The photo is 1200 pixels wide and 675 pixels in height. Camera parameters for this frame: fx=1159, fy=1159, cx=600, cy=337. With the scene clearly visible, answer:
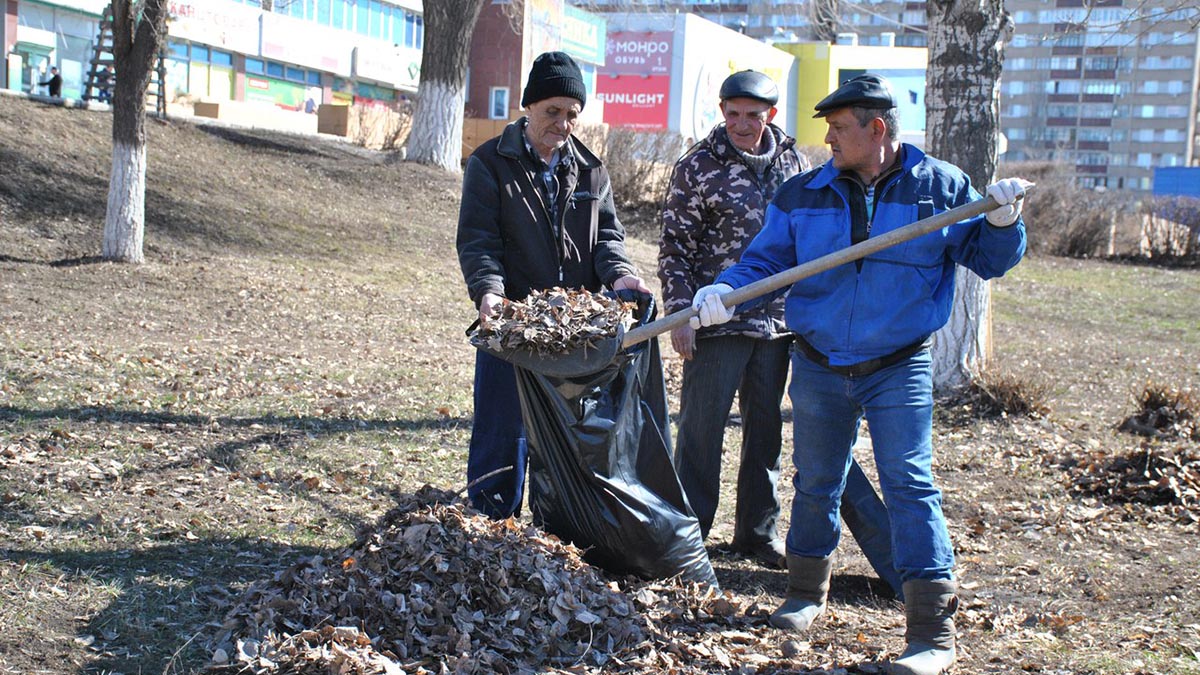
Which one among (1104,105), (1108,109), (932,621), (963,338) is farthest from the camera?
(1104,105)

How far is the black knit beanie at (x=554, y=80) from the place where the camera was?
4.00 metres

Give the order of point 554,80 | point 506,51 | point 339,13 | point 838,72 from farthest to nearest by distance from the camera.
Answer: point 838,72 → point 339,13 → point 506,51 → point 554,80

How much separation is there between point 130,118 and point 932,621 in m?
9.45

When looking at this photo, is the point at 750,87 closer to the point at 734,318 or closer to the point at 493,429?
the point at 734,318

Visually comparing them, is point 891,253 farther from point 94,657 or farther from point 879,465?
point 94,657

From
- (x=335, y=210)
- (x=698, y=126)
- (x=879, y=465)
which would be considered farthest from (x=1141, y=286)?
(x=698, y=126)

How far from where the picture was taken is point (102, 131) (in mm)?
15641

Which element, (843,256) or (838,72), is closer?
Result: (843,256)

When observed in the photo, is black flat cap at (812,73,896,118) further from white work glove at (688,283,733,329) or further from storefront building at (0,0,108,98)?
storefront building at (0,0,108,98)

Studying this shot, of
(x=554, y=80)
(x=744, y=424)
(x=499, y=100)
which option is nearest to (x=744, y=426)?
(x=744, y=424)

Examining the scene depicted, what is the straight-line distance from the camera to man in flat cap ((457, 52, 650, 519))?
4066mm

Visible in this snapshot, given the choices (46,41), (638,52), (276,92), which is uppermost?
(638,52)

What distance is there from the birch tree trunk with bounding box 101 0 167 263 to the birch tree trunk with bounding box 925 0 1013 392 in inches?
267

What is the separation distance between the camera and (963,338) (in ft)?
26.2
